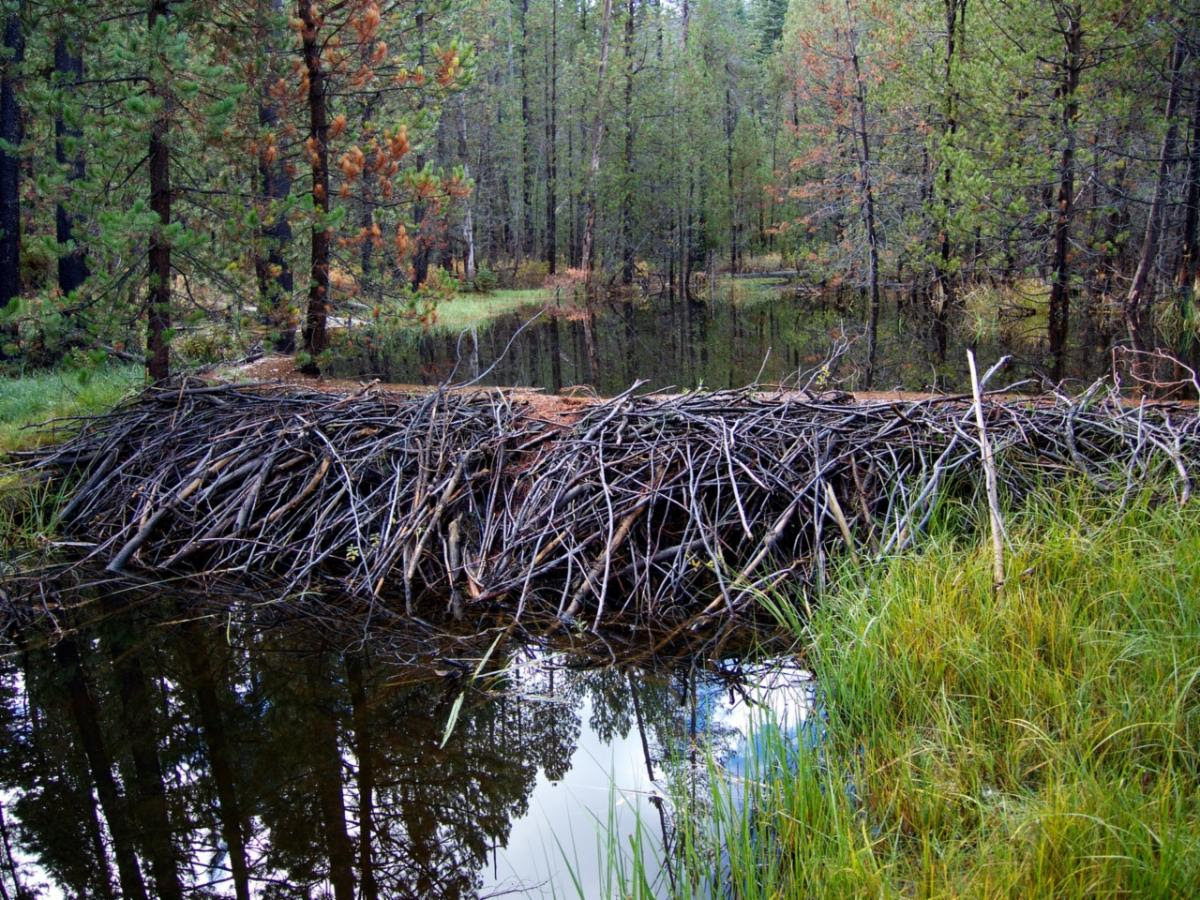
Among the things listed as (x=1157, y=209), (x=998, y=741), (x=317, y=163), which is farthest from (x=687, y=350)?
(x=998, y=741)

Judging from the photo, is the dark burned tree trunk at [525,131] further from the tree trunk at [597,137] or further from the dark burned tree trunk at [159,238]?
the dark burned tree trunk at [159,238]

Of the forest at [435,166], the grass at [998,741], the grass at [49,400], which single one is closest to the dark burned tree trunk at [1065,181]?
the forest at [435,166]

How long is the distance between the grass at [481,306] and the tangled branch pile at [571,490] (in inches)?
510

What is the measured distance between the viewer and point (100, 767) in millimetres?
3936

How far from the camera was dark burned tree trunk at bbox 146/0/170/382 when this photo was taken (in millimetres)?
7344

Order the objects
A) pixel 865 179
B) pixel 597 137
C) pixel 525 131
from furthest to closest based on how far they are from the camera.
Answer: pixel 525 131 < pixel 597 137 < pixel 865 179

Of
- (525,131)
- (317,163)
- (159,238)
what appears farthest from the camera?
(525,131)

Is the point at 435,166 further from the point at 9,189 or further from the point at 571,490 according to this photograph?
the point at 9,189

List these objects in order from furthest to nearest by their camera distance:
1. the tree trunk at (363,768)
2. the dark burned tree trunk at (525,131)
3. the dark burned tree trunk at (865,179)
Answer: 1. the dark burned tree trunk at (525,131)
2. the dark burned tree trunk at (865,179)
3. the tree trunk at (363,768)

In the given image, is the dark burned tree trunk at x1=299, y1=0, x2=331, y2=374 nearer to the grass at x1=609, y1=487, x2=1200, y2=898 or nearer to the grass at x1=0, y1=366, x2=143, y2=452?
the grass at x1=0, y1=366, x2=143, y2=452

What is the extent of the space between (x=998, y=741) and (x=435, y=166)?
28.4 feet

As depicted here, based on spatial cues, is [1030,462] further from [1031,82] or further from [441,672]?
[1031,82]

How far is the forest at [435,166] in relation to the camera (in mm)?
7523

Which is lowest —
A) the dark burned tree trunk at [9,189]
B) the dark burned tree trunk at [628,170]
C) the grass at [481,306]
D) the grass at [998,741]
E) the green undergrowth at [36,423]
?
the grass at [998,741]
